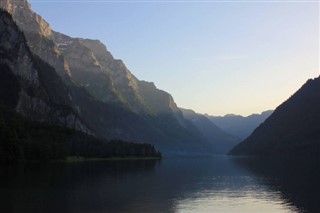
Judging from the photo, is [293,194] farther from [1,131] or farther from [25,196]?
[1,131]

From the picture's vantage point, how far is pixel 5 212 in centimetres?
6125

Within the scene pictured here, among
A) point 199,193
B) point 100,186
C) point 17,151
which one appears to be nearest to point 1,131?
point 17,151

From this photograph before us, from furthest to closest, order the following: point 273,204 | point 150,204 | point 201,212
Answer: point 273,204
point 150,204
point 201,212

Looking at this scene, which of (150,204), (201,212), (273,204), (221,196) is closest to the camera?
(201,212)

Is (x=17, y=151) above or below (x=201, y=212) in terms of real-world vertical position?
above

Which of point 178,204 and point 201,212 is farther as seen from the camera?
point 178,204

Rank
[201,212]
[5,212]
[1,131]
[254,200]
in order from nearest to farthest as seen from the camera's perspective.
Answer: [5,212]
[201,212]
[254,200]
[1,131]

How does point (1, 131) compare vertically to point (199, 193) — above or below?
above

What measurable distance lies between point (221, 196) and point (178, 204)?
57.2 ft

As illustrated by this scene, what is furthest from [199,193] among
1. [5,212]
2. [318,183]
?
[5,212]

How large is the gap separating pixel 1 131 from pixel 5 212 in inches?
5303

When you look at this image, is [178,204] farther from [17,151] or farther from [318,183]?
[17,151]

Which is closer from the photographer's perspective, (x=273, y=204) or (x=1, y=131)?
(x=273, y=204)

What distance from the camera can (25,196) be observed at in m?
78.9
